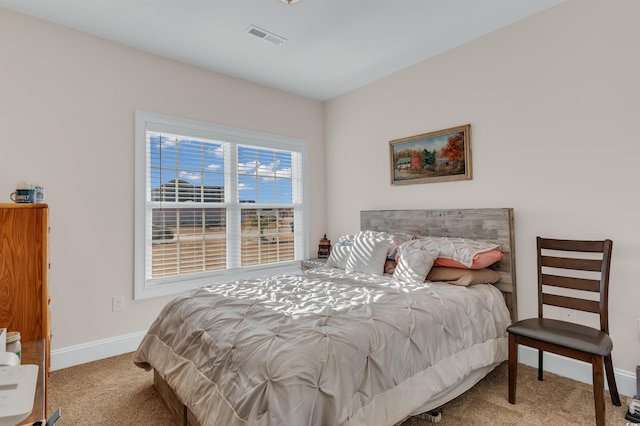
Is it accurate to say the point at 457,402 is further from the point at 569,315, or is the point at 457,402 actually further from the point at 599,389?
the point at 569,315

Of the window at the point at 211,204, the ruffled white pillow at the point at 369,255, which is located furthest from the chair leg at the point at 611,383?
the window at the point at 211,204

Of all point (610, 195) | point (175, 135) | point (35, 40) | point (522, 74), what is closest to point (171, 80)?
point (175, 135)

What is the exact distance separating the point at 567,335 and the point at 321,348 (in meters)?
1.53

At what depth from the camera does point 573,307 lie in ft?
7.29

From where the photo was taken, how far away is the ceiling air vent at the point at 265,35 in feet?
8.92

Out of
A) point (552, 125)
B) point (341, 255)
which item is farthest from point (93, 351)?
point (552, 125)

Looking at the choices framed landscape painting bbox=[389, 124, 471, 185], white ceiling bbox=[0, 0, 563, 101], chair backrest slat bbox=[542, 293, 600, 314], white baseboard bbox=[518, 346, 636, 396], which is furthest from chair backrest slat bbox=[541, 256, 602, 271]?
white ceiling bbox=[0, 0, 563, 101]

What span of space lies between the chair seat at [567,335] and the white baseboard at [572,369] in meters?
0.54

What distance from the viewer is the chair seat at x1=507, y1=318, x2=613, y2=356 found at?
1.79 meters

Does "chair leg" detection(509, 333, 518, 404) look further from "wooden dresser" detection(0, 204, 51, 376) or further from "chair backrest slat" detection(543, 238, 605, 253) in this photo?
"wooden dresser" detection(0, 204, 51, 376)

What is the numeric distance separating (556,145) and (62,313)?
4112 millimetres

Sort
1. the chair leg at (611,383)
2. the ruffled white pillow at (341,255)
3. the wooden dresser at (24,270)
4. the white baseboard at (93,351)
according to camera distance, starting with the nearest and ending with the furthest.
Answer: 1. the wooden dresser at (24,270)
2. the chair leg at (611,383)
3. the white baseboard at (93,351)
4. the ruffled white pillow at (341,255)

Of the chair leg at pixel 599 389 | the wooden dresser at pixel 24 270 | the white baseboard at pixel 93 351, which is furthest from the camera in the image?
the white baseboard at pixel 93 351

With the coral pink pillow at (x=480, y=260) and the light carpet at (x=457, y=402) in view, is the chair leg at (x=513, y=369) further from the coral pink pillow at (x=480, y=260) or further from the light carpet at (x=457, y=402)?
the coral pink pillow at (x=480, y=260)
